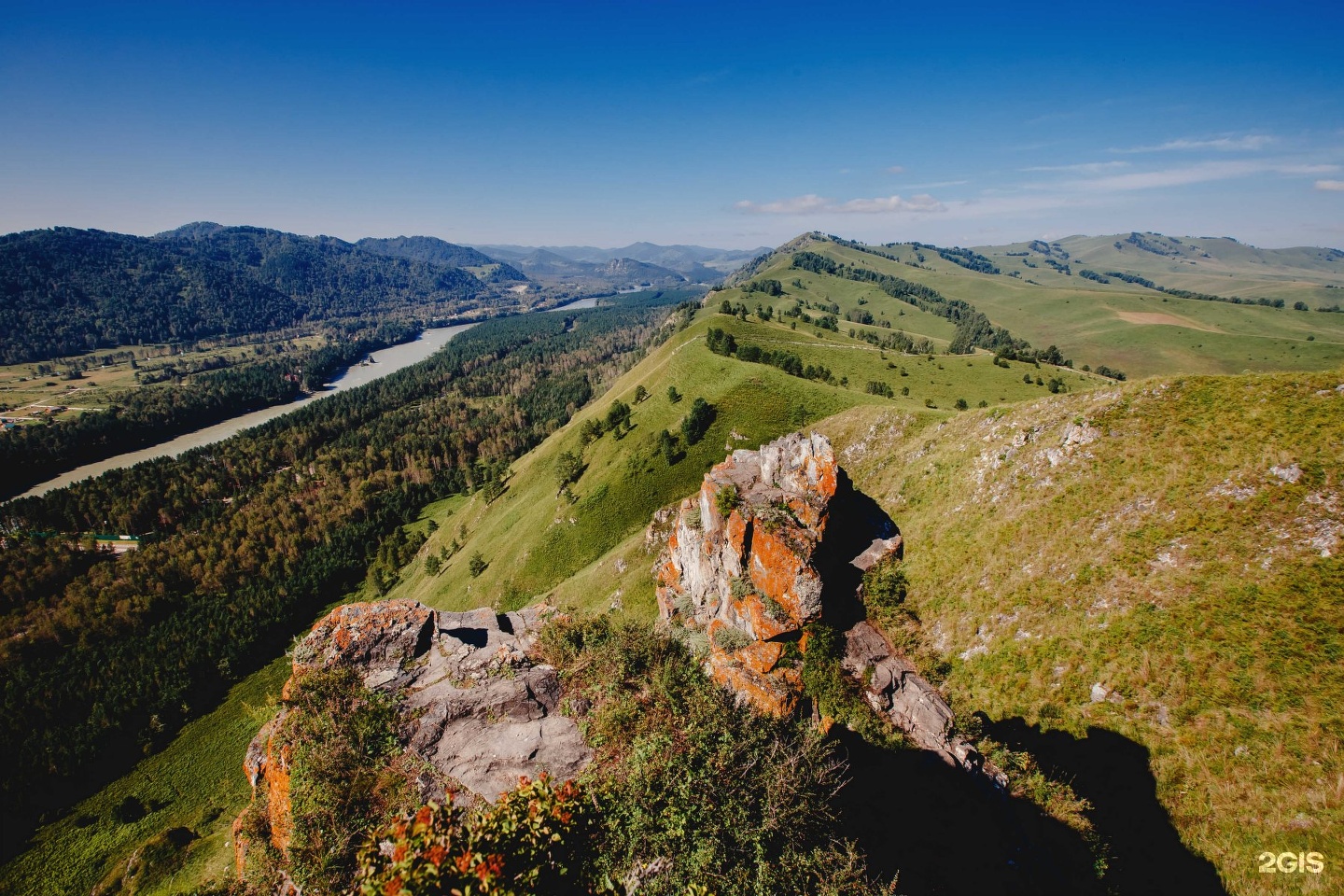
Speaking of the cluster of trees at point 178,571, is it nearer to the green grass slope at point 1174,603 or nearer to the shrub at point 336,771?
the shrub at point 336,771

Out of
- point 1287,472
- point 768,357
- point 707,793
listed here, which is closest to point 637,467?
point 768,357

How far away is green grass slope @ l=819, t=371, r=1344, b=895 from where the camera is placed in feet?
65.1

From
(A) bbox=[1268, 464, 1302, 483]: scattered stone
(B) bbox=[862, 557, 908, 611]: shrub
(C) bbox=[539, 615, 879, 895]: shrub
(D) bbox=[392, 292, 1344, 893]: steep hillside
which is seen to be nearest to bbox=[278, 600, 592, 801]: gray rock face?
(C) bbox=[539, 615, 879, 895]: shrub

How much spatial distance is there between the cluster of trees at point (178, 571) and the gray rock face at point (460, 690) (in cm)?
9572

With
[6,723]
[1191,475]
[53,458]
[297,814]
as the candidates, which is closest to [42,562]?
[6,723]

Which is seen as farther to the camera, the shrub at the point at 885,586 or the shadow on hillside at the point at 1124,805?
the shrub at the point at 885,586

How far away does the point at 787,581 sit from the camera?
2716 cm

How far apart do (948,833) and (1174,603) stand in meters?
16.9

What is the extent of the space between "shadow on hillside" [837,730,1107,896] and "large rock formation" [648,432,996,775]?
171 cm

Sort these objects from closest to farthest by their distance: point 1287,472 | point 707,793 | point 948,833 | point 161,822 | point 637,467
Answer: point 707,793 < point 948,833 < point 1287,472 < point 161,822 < point 637,467

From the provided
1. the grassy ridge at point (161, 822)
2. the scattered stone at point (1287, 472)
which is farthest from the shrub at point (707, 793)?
the grassy ridge at point (161, 822)

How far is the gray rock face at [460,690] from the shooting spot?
17.0m

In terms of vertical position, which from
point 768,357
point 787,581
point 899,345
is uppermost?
point 899,345

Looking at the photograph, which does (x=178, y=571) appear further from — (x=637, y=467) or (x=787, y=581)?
(x=787, y=581)
